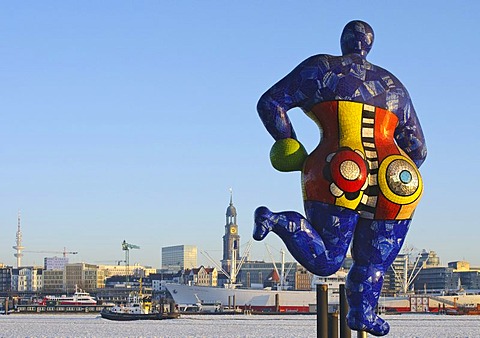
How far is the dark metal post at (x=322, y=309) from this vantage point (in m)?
10.9

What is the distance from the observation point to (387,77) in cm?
1048

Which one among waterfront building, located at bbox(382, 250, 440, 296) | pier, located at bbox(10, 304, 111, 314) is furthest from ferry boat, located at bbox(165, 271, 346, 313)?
waterfront building, located at bbox(382, 250, 440, 296)

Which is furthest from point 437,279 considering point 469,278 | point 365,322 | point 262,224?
point 262,224

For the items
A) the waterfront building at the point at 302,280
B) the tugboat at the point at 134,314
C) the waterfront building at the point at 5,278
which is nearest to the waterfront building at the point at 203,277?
the waterfront building at the point at 302,280

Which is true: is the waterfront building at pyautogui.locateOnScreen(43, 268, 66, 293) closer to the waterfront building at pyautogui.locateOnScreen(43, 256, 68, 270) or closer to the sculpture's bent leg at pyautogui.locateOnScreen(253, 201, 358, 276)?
the waterfront building at pyautogui.locateOnScreen(43, 256, 68, 270)

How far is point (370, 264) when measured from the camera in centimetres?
1041

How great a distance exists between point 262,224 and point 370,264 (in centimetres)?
128

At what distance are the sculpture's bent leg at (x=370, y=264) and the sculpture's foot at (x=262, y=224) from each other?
97cm

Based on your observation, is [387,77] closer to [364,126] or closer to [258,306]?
[364,126]

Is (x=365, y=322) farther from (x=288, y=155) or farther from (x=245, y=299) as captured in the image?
(x=245, y=299)

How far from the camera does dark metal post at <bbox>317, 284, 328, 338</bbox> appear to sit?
1089 centimetres

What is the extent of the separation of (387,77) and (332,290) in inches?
2476

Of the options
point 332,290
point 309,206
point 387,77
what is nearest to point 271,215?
point 309,206

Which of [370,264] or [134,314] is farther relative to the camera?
[134,314]
